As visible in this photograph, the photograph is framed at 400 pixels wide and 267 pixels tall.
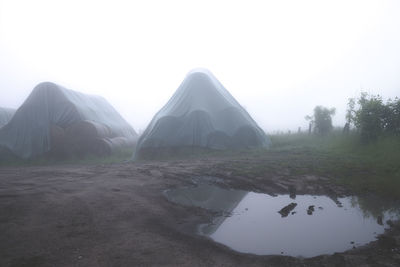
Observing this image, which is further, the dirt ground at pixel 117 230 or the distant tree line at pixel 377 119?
the distant tree line at pixel 377 119

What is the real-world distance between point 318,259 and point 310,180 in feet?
11.0

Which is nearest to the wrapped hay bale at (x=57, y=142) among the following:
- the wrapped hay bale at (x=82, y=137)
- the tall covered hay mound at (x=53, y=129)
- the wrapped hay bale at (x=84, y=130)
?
the tall covered hay mound at (x=53, y=129)

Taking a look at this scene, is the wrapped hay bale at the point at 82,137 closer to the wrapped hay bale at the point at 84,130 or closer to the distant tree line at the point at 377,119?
the wrapped hay bale at the point at 84,130

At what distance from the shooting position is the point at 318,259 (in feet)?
9.40

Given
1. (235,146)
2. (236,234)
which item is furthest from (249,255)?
(235,146)

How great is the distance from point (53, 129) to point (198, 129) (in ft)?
21.9

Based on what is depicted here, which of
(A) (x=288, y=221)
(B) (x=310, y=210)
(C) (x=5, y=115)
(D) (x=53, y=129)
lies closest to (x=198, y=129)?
(D) (x=53, y=129)

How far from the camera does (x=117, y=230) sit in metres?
3.40

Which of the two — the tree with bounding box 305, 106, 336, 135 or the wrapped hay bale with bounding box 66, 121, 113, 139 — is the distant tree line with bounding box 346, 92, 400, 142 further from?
Result: the wrapped hay bale with bounding box 66, 121, 113, 139

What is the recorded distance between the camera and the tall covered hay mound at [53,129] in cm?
1229

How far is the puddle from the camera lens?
3250 mm

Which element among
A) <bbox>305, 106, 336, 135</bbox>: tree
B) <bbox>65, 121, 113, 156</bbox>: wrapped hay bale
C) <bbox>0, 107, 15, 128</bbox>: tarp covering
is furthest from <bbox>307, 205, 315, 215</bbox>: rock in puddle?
<bbox>0, 107, 15, 128</bbox>: tarp covering

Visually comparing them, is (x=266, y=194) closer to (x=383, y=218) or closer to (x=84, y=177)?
(x=383, y=218)

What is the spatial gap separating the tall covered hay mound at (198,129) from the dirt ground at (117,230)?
233 inches
